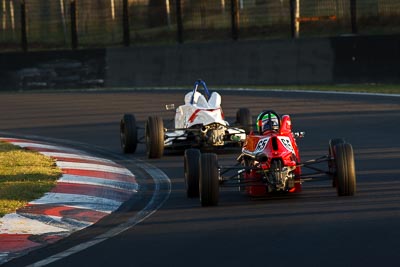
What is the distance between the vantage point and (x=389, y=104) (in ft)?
80.8

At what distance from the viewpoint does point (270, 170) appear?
11414 mm

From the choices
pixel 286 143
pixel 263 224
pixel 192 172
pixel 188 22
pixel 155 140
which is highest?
pixel 188 22

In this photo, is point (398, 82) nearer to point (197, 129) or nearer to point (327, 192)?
point (197, 129)

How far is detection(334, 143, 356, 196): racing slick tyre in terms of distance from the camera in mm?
11188

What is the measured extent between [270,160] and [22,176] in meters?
3.52

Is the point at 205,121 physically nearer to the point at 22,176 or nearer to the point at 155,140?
the point at 155,140

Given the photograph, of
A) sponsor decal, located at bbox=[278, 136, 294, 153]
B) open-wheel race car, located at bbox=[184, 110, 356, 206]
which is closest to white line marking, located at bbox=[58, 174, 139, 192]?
open-wheel race car, located at bbox=[184, 110, 356, 206]

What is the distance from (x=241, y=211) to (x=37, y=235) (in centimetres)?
206

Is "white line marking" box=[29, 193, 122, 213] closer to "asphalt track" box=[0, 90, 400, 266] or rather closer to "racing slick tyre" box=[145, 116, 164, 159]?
"asphalt track" box=[0, 90, 400, 266]

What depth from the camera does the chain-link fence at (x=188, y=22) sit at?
1379 inches

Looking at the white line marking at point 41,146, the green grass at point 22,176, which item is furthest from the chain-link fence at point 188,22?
the green grass at point 22,176

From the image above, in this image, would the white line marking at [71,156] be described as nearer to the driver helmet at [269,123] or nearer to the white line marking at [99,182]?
the white line marking at [99,182]

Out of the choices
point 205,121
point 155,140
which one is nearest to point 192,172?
point 155,140

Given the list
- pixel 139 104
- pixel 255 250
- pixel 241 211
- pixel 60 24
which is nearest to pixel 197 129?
pixel 241 211
